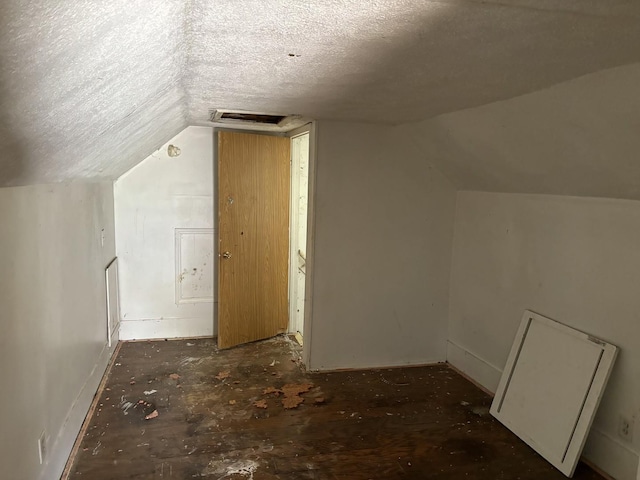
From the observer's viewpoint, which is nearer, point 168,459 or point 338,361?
point 168,459

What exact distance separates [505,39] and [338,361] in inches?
109

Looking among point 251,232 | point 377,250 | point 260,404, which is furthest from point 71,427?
point 377,250

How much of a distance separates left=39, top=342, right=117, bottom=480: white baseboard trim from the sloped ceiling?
4.24 feet

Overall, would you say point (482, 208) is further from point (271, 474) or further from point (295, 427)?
point (271, 474)

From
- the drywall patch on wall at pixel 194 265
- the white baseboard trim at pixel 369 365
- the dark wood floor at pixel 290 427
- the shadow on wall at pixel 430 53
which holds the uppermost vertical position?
the shadow on wall at pixel 430 53

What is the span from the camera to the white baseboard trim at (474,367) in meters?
3.31

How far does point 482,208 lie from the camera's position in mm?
3414

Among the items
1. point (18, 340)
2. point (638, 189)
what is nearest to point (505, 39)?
point (638, 189)

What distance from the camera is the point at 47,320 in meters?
2.10

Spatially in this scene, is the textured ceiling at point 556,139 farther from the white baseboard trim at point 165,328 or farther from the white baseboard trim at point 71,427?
the white baseboard trim at point 71,427

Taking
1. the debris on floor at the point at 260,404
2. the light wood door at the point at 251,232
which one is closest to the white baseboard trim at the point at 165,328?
the light wood door at the point at 251,232

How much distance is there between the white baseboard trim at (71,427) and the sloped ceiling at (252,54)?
1292mm

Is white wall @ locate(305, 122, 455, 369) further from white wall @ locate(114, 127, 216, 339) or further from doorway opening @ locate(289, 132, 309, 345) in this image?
white wall @ locate(114, 127, 216, 339)

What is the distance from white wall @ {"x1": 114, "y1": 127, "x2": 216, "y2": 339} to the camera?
397 cm
